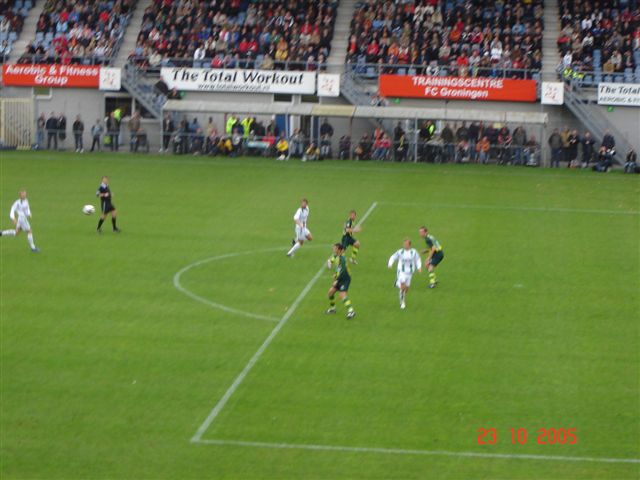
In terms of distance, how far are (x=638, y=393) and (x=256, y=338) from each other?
29.6ft

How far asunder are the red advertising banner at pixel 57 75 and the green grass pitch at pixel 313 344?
693 inches

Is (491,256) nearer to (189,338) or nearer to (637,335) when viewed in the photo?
(637,335)

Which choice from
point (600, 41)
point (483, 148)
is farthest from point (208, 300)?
point (600, 41)

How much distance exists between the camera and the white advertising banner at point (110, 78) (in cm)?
6191

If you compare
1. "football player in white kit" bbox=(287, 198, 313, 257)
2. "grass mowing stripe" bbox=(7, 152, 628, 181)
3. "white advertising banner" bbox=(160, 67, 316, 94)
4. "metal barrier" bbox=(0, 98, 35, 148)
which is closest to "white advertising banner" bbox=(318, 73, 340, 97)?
"white advertising banner" bbox=(160, 67, 316, 94)

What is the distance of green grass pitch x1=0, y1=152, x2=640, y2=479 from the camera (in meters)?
21.1

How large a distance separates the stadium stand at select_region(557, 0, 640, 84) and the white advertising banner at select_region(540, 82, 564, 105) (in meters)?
1.33

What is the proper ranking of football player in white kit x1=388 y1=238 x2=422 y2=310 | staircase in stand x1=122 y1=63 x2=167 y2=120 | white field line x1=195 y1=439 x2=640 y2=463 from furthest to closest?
staircase in stand x1=122 y1=63 x2=167 y2=120 < football player in white kit x1=388 y1=238 x2=422 y2=310 < white field line x1=195 y1=439 x2=640 y2=463

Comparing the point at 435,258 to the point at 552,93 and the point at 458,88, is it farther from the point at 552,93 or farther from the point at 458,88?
the point at 458,88

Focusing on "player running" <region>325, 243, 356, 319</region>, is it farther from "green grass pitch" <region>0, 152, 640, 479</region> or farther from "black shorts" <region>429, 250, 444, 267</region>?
"black shorts" <region>429, 250, 444, 267</region>

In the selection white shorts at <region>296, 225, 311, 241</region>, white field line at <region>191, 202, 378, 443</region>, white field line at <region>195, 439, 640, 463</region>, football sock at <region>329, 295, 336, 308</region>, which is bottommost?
white field line at <region>195, 439, 640, 463</region>

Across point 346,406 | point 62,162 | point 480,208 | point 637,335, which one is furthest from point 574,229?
point 62,162

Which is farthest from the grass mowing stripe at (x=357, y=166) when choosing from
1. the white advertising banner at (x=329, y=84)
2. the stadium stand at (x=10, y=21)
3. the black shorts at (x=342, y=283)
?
the black shorts at (x=342, y=283)

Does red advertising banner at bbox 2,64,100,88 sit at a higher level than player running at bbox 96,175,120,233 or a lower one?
higher
